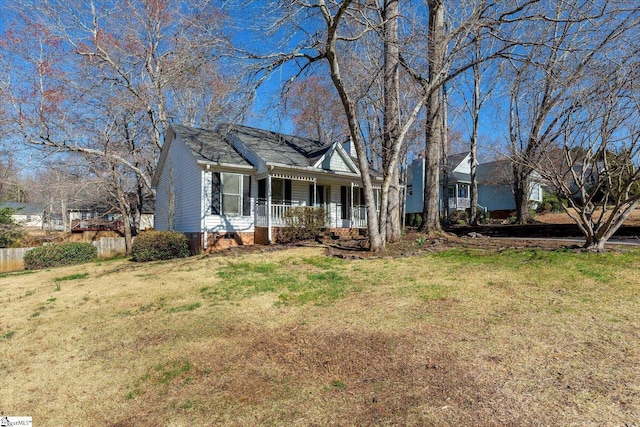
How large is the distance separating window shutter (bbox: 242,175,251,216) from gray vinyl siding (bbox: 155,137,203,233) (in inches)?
68.9

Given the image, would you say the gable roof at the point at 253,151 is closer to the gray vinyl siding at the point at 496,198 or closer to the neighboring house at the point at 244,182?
the neighboring house at the point at 244,182

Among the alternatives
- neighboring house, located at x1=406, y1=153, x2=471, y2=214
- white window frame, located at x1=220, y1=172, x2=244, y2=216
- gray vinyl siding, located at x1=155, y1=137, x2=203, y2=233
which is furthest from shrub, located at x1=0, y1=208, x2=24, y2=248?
neighboring house, located at x1=406, y1=153, x2=471, y2=214

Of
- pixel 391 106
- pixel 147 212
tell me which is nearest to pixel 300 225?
pixel 391 106

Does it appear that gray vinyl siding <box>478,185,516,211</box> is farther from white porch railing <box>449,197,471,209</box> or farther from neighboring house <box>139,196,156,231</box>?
neighboring house <box>139,196,156,231</box>

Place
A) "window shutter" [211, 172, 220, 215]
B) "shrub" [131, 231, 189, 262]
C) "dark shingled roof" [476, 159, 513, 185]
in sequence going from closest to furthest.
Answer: "shrub" [131, 231, 189, 262] < "window shutter" [211, 172, 220, 215] < "dark shingled roof" [476, 159, 513, 185]

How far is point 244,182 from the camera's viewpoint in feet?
47.2

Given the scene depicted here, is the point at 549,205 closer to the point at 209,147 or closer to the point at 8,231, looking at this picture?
the point at 209,147

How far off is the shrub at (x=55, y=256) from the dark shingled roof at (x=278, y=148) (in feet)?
25.2

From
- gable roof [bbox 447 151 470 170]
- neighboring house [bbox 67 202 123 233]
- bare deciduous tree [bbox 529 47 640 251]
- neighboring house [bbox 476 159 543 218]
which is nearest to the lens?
bare deciduous tree [bbox 529 47 640 251]

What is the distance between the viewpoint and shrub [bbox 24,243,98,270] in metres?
13.3

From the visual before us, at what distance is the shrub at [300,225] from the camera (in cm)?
1376

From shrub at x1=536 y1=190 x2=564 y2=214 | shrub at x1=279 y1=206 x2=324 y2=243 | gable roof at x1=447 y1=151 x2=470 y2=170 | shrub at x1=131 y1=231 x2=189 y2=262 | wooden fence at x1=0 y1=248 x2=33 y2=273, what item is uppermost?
gable roof at x1=447 y1=151 x2=470 y2=170

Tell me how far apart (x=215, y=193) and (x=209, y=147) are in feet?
7.15

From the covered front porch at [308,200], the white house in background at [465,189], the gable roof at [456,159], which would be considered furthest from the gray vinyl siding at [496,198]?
the covered front porch at [308,200]
